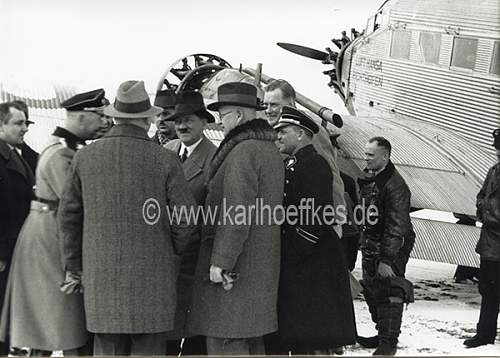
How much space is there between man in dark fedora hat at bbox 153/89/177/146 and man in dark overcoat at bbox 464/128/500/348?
2.44 m

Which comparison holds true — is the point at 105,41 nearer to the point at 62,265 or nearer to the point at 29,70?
the point at 29,70

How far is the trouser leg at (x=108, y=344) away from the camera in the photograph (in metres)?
3.55

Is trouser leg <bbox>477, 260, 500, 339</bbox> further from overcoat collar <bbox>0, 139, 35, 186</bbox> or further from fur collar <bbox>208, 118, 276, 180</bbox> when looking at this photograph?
overcoat collar <bbox>0, 139, 35, 186</bbox>

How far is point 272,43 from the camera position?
657 centimetres

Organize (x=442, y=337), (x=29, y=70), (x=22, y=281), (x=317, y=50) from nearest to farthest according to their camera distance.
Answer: (x=22, y=281) → (x=29, y=70) → (x=442, y=337) → (x=317, y=50)

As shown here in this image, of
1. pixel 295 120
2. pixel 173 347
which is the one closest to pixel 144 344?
pixel 173 347

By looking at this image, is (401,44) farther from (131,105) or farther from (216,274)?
(216,274)

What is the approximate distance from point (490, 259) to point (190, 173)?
2593 millimetres

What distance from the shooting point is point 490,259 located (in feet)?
17.5

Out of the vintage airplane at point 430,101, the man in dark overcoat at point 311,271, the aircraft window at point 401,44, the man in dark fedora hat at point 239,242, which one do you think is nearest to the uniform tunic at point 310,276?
the man in dark overcoat at point 311,271

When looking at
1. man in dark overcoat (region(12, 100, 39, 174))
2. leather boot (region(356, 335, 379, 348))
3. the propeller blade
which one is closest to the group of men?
man in dark overcoat (region(12, 100, 39, 174))

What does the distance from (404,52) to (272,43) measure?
2.43m

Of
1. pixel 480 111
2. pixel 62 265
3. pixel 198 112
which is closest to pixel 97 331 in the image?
pixel 62 265

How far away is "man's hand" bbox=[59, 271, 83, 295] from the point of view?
11.8 ft
